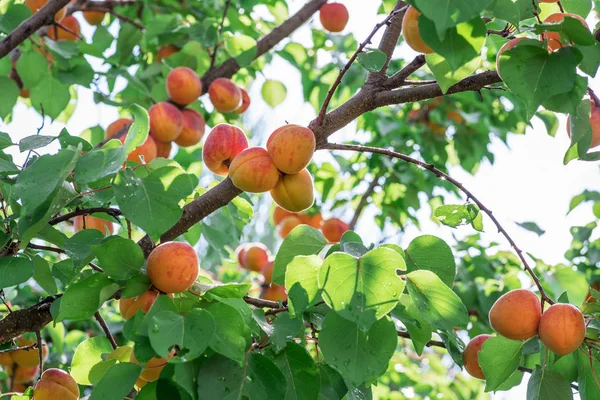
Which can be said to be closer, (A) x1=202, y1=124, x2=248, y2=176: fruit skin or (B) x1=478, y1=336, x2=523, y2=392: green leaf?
(B) x1=478, y1=336, x2=523, y2=392: green leaf

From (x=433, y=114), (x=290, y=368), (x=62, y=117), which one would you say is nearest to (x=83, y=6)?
(x=62, y=117)

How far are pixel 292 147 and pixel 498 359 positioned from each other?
1.24ft

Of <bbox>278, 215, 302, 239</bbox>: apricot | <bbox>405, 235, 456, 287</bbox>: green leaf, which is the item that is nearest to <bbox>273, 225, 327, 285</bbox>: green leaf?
<bbox>405, 235, 456, 287</bbox>: green leaf

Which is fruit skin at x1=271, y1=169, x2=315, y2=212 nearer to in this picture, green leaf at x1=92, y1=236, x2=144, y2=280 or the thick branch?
green leaf at x1=92, y1=236, x2=144, y2=280

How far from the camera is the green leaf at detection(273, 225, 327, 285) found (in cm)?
95

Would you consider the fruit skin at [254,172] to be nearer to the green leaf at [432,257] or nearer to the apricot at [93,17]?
the green leaf at [432,257]

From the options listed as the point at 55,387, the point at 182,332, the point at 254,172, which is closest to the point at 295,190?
the point at 254,172

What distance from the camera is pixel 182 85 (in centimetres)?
169

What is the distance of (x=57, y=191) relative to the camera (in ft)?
2.53

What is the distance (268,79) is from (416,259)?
4.19 ft

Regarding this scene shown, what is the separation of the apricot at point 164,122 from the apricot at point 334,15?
624 mm

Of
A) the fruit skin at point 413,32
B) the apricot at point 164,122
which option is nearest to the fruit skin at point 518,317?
the fruit skin at point 413,32

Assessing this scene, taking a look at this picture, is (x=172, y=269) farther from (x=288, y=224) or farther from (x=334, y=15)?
(x=334, y=15)

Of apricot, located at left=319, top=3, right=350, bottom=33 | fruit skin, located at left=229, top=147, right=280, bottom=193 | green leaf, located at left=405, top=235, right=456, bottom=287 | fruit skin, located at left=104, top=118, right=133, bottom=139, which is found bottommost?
green leaf, located at left=405, top=235, right=456, bottom=287
